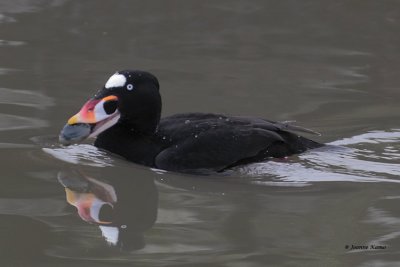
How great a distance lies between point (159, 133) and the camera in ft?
24.9

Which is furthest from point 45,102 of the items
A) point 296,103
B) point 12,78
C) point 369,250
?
point 369,250

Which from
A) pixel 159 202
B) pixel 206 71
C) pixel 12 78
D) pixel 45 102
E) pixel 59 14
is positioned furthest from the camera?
pixel 59 14

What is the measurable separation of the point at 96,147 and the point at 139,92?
0.59 metres

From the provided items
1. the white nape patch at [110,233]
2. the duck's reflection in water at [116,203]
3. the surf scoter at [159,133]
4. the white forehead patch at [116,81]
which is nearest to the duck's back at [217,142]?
the surf scoter at [159,133]

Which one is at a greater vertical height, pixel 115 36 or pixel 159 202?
pixel 115 36

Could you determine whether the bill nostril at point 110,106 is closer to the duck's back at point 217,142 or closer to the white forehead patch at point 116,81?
the white forehead patch at point 116,81

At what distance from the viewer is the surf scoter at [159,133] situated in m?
7.29

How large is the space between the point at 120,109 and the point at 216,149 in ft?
2.58

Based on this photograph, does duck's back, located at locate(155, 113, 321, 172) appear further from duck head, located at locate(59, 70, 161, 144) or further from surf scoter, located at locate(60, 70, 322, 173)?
duck head, located at locate(59, 70, 161, 144)

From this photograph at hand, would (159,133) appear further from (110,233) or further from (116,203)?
(110,233)

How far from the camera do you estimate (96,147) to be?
7.77 m

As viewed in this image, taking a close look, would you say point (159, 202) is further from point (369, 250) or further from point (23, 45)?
point (23, 45)

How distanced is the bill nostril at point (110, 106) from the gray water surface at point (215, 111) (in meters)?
0.38

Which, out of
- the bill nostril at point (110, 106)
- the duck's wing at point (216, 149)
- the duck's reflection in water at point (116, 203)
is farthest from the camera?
the bill nostril at point (110, 106)
